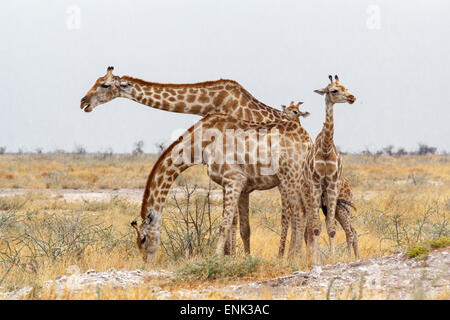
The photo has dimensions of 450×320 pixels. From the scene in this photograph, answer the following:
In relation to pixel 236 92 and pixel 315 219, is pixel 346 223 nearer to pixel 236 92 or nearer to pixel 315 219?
pixel 315 219

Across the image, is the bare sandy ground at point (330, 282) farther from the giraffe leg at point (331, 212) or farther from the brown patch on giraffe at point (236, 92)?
the brown patch on giraffe at point (236, 92)

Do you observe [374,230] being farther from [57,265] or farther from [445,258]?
[57,265]

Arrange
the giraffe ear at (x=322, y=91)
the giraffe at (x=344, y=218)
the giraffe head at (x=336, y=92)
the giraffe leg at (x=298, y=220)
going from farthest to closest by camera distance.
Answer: the giraffe at (x=344, y=218)
the giraffe leg at (x=298, y=220)
the giraffe ear at (x=322, y=91)
the giraffe head at (x=336, y=92)

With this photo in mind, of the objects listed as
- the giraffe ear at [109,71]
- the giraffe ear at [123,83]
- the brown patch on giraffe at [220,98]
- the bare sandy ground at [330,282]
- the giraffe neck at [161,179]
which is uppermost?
the giraffe ear at [109,71]

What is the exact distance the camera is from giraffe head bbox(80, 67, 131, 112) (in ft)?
31.8

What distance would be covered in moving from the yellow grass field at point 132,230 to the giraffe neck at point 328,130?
1.58 m

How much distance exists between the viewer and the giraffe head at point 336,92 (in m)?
7.80

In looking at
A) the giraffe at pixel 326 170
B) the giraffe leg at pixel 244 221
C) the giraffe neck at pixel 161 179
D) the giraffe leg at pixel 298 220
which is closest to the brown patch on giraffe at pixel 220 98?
the giraffe neck at pixel 161 179

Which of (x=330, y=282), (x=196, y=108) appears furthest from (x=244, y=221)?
(x=330, y=282)

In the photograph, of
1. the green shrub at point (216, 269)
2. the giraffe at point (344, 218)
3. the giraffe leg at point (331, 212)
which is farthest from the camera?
the giraffe at point (344, 218)

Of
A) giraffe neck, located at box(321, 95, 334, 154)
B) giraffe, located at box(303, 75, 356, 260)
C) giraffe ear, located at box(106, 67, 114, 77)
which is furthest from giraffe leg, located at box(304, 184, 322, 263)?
giraffe ear, located at box(106, 67, 114, 77)

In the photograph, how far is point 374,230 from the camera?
1236 cm

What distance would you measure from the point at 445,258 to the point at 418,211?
875 centimetres
